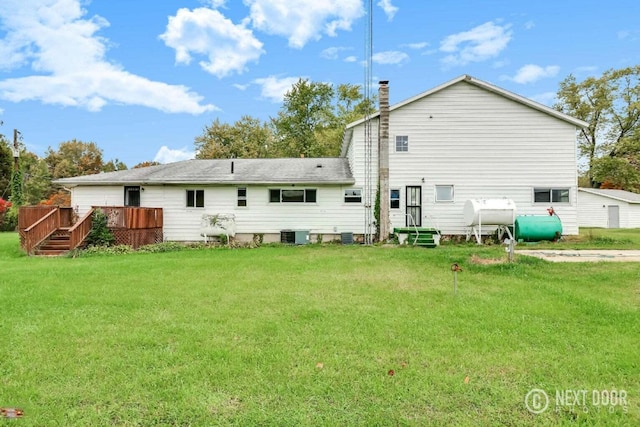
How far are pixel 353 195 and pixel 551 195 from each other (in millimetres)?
8747

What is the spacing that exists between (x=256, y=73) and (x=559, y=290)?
26.0 m

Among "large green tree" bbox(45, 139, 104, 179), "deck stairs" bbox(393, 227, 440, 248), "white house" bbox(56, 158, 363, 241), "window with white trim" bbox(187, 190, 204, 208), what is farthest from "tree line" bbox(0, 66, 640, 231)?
"window with white trim" bbox(187, 190, 204, 208)

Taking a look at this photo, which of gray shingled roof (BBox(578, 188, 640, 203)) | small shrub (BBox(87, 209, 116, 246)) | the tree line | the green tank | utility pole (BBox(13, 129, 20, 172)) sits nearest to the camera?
small shrub (BBox(87, 209, 116, 246))

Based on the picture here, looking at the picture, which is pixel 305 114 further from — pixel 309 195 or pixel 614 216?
pixel 614 216

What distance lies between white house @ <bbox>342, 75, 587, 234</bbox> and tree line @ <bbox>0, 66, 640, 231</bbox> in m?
13.5

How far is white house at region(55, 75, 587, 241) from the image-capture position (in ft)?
50.2

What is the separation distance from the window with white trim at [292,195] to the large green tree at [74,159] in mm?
40736

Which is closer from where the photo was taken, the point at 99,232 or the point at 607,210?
the point at 99,232

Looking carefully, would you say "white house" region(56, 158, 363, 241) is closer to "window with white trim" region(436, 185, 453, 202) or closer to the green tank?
"window with white trim" region(436, 185, 453, 202)

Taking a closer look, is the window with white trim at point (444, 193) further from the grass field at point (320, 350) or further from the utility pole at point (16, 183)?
the utility pole at point (16, 183)

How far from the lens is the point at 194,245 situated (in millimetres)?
14977

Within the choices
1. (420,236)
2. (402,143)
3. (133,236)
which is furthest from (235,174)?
(420,236)

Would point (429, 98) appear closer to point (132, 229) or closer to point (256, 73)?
point (132, 229)

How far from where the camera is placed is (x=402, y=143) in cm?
1559
